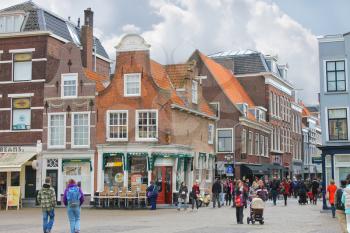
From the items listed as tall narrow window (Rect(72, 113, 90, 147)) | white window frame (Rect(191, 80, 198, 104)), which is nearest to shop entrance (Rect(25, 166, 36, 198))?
tall narrow window (Rect(72, 113, 90, 147))

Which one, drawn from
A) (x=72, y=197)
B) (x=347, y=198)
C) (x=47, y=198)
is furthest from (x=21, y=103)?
(x=347, y=198)

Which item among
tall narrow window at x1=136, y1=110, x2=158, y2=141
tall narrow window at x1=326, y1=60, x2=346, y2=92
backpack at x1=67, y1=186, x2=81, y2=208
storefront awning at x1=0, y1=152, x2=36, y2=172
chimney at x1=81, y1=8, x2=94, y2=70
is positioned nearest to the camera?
backpack at x1=67, y1=186, x2=81, y2=208

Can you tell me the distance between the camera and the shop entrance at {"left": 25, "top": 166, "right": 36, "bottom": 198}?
134ft

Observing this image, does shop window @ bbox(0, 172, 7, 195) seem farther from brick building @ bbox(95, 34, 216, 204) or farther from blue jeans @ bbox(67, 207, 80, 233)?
blue jeans @ bbox(67, 207, 80, 233)

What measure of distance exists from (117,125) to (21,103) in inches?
299

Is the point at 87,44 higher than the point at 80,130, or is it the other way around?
the point at 87,44

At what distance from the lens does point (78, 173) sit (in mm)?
39969

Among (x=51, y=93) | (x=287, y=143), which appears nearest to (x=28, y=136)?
(x=51, y=93)

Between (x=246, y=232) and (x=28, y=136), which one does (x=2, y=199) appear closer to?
(x=28, y=136)

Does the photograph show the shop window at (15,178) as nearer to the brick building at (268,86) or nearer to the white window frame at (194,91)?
the white window frame at (194,91)

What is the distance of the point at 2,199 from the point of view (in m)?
37.3

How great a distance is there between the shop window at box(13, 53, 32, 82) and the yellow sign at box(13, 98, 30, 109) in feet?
4.69

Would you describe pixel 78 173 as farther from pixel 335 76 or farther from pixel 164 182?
pixel 335 76

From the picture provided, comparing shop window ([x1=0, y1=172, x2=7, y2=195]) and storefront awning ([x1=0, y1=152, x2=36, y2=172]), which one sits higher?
storefront awning ([x1=0, y1=152, x2=36, y2=172])
